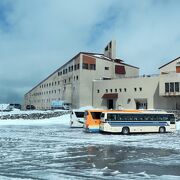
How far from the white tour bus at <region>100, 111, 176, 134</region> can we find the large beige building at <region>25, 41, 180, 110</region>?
1116 inches

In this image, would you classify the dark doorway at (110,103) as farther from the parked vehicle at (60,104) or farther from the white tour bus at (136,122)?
the white tour bus at (136,122)

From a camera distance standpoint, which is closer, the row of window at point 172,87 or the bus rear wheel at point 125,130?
the bus rear wheel at point 125,130

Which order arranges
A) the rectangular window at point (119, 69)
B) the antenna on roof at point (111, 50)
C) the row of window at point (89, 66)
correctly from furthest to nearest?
the antenna on roof at point (111, 50) < the rectangular window at point (119, 69) < the row of window at point (89, 66)

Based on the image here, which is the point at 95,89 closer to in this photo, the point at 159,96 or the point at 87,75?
the point at 87,75

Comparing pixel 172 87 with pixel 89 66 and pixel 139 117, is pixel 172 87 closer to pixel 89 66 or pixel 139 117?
pixel 89 66

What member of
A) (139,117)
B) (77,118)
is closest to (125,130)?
(139,117)

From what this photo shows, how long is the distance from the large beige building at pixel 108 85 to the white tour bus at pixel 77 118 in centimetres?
2395

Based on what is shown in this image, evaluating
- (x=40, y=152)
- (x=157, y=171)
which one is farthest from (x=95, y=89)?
(x=157, y=171)

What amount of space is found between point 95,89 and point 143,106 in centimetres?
1171

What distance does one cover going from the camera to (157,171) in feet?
40.2

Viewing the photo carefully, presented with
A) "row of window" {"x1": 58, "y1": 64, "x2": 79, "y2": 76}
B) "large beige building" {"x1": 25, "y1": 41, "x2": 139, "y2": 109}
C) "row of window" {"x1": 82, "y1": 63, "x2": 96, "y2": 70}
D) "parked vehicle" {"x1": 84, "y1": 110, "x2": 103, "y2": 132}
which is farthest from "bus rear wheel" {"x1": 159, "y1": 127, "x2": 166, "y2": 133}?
"row of window" {"x1": 58, "y1": 64, "x2": 79, "y2": 76}

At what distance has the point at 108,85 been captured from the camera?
→ 72812 mm

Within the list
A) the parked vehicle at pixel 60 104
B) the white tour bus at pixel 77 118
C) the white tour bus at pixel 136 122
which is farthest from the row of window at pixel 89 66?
the white tour bus at pixel 136 122

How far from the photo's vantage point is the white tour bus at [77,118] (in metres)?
43.0
